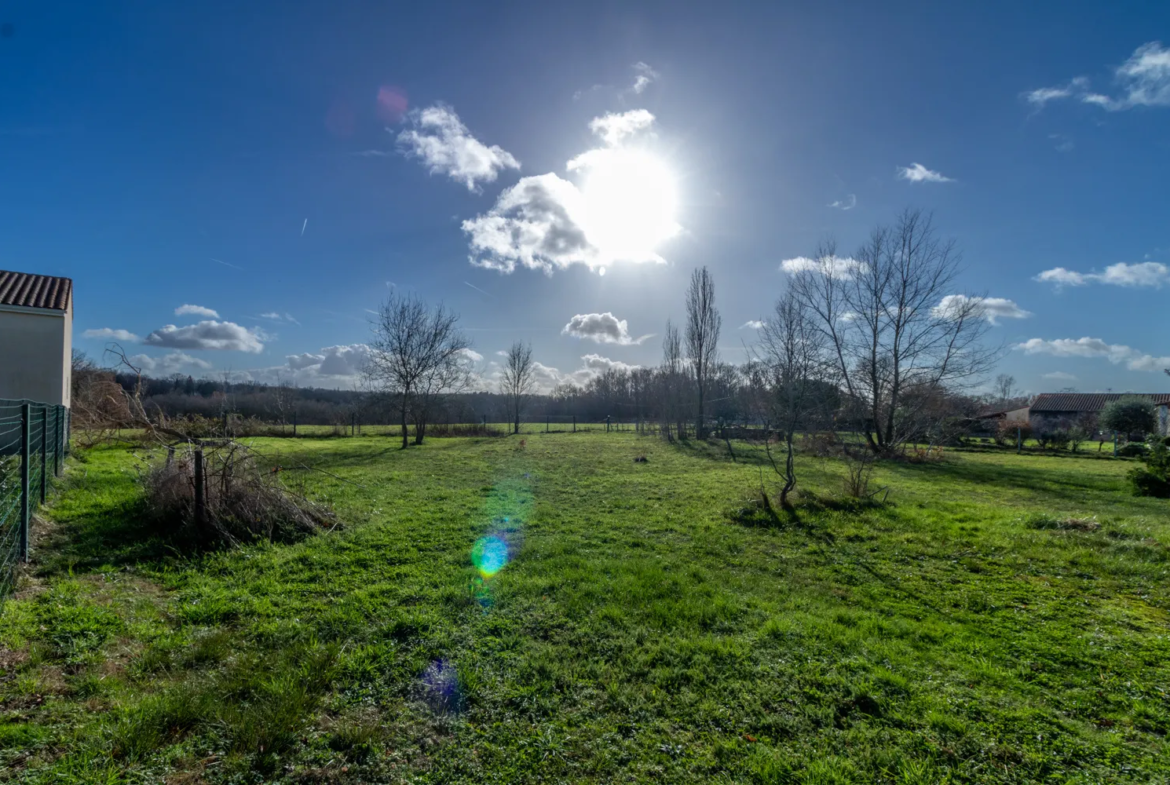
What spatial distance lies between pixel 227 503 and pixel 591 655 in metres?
5.44

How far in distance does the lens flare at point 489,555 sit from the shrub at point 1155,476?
1529 cm

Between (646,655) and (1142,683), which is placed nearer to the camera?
(1142,683)

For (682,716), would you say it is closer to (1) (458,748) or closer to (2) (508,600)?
(1) (458,748)

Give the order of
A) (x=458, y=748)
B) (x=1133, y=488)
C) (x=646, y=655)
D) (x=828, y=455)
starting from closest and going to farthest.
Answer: (x=458, y=748)
(x=646, y=655)
(x=1133, y=488)
(x=828, y=455)

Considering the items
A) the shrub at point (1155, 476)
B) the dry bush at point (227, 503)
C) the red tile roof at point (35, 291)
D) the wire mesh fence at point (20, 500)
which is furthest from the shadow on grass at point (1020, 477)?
the red tile roof at point (35, 291)

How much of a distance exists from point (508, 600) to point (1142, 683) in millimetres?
5030

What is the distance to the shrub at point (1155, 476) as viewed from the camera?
1080cm

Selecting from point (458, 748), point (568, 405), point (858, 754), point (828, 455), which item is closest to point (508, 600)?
point (458, 748)

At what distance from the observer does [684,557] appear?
20.3ft

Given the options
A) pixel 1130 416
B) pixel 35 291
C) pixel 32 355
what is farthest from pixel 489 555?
pixel 1130 416

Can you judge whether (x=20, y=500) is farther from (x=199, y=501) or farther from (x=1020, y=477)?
(x=1020, y=477)

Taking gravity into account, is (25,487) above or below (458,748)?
above

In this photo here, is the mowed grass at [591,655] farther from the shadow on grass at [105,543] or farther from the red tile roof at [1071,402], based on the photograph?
the red tile roof at [1071,402]

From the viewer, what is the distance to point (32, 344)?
527 inches
